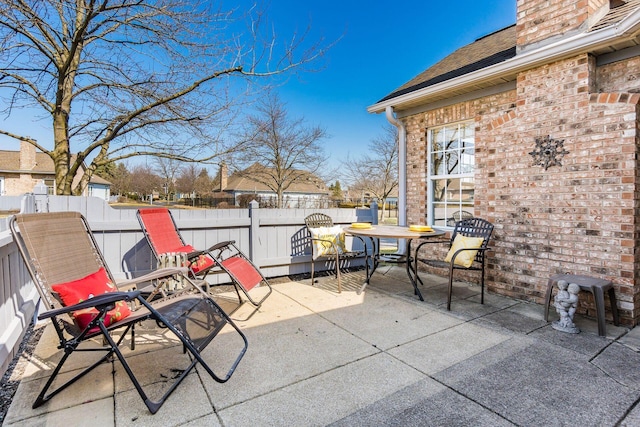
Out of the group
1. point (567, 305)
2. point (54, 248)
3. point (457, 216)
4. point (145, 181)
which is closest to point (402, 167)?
point (457, 216)

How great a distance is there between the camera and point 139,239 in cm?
407

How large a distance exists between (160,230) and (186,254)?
1.60 feet

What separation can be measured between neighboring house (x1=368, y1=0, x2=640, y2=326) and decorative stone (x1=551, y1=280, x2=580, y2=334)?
A: 562 millimetres

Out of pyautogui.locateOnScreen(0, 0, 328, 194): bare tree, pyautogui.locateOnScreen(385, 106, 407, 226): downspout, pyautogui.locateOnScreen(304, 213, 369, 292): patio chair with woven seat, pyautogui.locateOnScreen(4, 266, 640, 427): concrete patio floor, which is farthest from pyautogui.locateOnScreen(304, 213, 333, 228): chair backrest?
pyautogui.locateOnScreen(0, 0, 328, 194): bare tree

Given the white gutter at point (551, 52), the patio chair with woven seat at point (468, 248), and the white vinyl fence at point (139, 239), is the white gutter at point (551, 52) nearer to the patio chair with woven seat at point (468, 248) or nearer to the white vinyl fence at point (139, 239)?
the patio chair with woven seat at point (468, 248)

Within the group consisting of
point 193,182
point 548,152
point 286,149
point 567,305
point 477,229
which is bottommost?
point 567,305

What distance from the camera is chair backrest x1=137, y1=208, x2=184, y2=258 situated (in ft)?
11.9

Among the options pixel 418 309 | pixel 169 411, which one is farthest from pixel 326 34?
pixel 169 411

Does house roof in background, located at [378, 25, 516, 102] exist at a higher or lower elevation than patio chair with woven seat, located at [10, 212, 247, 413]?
higher

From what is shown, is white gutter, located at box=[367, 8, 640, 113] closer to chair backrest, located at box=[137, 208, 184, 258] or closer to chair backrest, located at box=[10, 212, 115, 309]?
chair backrest, located at box=[137, 208, 184, 258]

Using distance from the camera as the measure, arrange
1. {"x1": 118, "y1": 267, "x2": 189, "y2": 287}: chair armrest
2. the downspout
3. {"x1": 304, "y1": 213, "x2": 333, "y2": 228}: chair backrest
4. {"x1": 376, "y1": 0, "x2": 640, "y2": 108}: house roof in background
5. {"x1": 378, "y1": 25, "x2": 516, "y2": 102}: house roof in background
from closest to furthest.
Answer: {"x1": 118, "y1": 267, "x2": 189, "y2": 287}: chair armrest → {"x1": 376, "y1": 0, "x2": 640, "y2": 108}: house roof in background → {"x1": 378, "y1": 25, "x2": 516, "y2": 102}: house roof in background → {"x1": 304, "y1": 213, "x2": 333, "y2": 228}: chair backrest → the downspout

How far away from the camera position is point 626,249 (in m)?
3.03

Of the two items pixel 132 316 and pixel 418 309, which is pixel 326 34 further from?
pixel 132 316

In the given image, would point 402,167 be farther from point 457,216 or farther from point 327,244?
point 327,244
